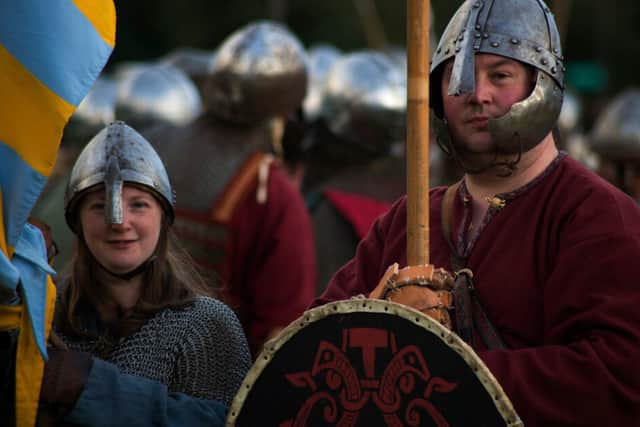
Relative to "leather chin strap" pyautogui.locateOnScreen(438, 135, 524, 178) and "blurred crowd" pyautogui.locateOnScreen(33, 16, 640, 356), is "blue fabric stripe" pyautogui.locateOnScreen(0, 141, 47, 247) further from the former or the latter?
"leather chin strap" pyautogui.locateOnScreen(438, 135, 524, 178)

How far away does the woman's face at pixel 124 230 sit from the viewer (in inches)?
157

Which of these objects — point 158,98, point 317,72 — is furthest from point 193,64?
point 158,98

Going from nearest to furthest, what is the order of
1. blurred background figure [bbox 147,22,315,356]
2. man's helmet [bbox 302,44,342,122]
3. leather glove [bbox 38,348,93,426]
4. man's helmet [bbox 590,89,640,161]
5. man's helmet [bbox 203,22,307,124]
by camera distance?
leather glove [bbox 38,348,93,426], blurred background figure [bbox 147,22,315,356], man's helmet [bbox 203,22,307,124], man's helmet [bbox 590,89,640,161], man's helmet [bbox 302,44,342,122]

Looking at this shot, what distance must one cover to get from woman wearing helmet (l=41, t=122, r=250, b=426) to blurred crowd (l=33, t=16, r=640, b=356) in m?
0.33

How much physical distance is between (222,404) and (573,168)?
1186 millimetres

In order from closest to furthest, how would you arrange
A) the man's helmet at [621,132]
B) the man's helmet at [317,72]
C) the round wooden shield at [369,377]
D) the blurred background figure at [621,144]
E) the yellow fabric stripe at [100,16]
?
the round wooden shield at [369,377] → the yellow fabric stripe at [100,16] → the blurred background figure at [621,144] → the man's helmet at [621,132] → the man's helmet at [317,72]

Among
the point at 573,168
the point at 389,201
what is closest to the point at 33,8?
the point at 573,168

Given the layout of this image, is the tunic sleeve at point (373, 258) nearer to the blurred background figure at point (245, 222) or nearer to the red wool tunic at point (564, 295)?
the red wool tunic at point (564, 295)

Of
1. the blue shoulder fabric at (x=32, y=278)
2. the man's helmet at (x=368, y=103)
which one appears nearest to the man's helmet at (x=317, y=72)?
the man's helmet at (x=368, y=103)

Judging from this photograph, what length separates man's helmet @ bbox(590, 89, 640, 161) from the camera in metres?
9.22

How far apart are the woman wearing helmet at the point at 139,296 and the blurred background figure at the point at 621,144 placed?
4884 millimetres

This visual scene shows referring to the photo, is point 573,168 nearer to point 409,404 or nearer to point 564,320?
point 564,320

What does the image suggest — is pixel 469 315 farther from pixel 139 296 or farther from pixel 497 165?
pixel 139 296

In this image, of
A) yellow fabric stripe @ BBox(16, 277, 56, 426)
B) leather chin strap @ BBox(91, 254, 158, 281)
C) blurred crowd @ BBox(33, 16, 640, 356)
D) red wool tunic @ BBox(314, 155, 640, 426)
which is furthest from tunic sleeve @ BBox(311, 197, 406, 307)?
blurred crowd @ BBox(33, 16, 640, 356)
